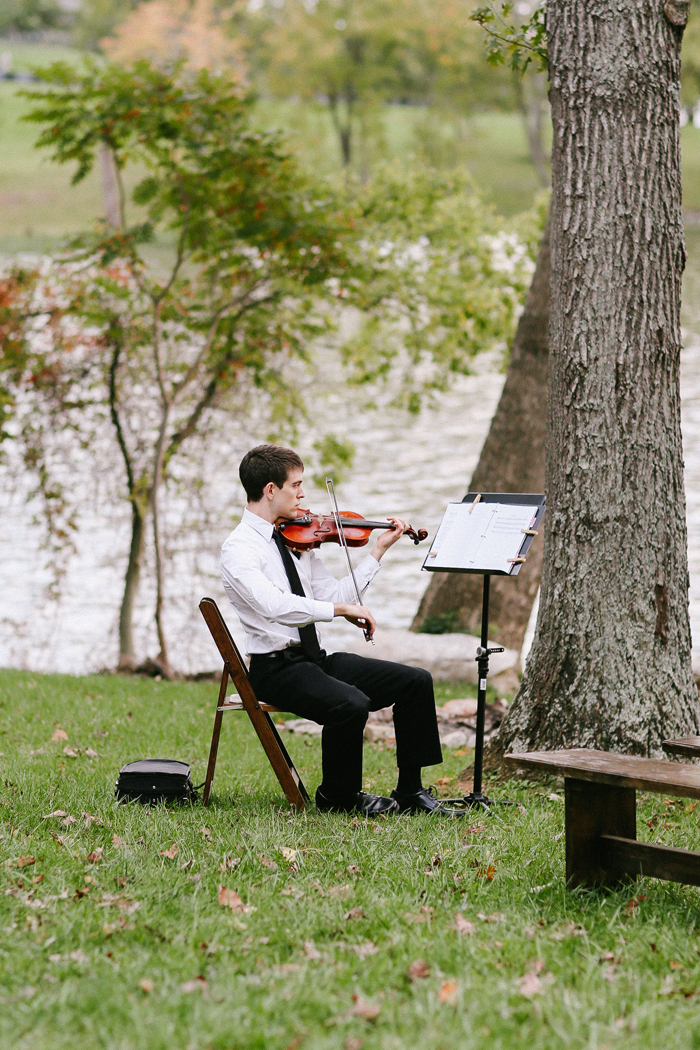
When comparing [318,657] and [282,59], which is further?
[282,59]

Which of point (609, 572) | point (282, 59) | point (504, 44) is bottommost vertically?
point (609, 572)

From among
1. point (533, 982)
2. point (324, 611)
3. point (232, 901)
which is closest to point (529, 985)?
point (533, 982)

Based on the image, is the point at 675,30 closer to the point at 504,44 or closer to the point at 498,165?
the point at 504,44

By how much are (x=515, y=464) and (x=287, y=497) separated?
218 inches

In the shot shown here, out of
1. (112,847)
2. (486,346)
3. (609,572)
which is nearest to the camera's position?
(112,847)

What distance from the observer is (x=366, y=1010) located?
2754 mm

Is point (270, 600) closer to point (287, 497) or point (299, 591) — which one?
point (299, 591)

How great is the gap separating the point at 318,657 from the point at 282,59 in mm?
32454

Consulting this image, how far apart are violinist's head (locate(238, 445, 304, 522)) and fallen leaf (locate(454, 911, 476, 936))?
6.85ft

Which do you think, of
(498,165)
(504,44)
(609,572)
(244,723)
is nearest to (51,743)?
(244,723)

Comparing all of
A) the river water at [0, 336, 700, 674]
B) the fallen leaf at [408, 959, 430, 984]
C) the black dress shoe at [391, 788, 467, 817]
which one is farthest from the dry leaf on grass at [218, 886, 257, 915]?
the river water at [0, 336, 700, 674]

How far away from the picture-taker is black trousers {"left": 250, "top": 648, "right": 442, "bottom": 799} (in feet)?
15.6

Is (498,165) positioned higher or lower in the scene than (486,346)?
higher

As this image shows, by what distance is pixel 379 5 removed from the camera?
31.4 metres
